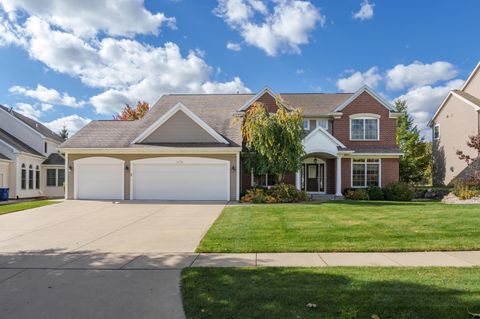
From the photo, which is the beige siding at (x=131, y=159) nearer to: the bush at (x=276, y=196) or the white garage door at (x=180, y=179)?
the white garage door at (x=180, y=179)

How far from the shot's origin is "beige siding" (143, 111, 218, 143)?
20.5 metres

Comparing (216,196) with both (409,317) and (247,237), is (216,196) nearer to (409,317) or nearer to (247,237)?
(247,237)

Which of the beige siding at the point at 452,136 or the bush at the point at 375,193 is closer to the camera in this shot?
the bush at the point at 375,193

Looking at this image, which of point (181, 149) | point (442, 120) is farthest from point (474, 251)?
point (442, 120)

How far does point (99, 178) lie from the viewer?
2033 centimetres

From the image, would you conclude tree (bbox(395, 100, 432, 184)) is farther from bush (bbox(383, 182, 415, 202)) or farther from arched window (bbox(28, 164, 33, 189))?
arched window (bbox(28, 164, 33, 189))

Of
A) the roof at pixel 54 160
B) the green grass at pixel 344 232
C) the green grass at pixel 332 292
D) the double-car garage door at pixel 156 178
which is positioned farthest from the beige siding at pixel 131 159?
the green grass at pixel 332 292

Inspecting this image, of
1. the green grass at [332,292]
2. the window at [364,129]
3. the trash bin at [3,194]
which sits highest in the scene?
the window at [364,129]

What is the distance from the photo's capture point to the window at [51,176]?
30002 millimetres

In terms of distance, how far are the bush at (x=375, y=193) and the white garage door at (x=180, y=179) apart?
362 inches

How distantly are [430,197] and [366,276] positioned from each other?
19988 mm

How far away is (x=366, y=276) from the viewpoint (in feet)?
18.4

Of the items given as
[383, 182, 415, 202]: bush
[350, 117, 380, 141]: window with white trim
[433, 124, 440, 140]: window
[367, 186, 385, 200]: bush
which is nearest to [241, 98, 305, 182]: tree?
[367, 186, 385, 200]: bush

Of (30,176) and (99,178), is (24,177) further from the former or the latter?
(99,178)
